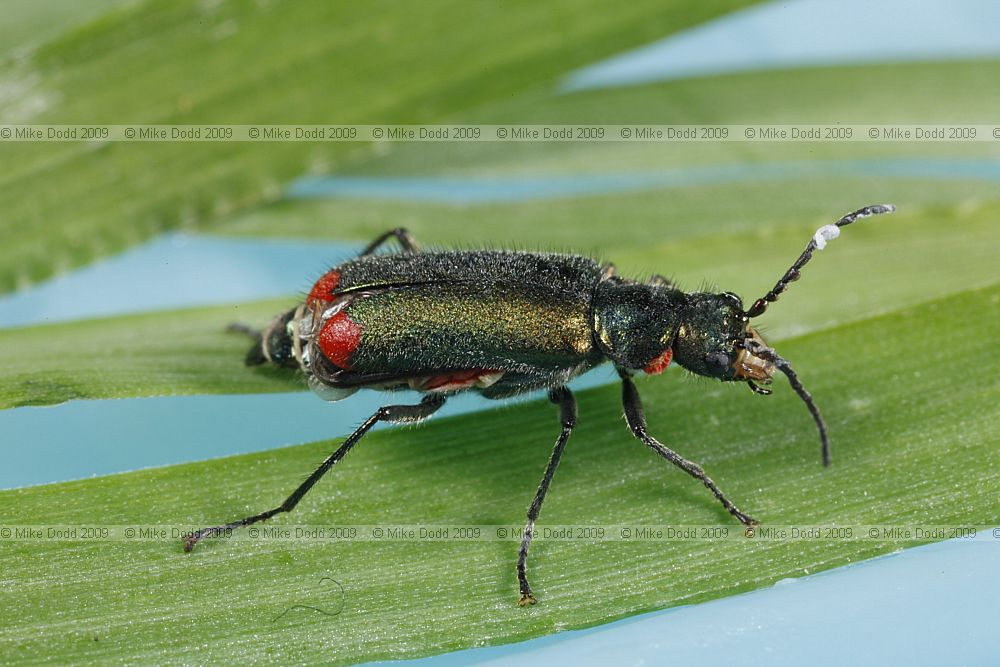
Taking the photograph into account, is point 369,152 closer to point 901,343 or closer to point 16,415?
point 16,415

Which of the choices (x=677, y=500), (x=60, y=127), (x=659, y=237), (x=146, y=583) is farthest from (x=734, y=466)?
(x=60, y=127)

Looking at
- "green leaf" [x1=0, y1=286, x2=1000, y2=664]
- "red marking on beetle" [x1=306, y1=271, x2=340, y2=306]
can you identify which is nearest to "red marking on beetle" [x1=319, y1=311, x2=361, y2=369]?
"red marking on beetle" [x1=306, y1=271, x2=340, y2=306]

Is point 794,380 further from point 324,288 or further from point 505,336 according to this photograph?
point 324,288

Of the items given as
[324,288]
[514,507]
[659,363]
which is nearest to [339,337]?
[324,288]

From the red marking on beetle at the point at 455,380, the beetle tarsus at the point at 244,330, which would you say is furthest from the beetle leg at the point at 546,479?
the beetle tarsus at the point at 244,330

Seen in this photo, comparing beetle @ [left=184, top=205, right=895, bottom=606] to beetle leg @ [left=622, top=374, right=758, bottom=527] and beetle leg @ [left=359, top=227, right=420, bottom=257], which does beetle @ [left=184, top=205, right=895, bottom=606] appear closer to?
beetle leg @ [left=622, top=374, right=758, bottom=527]

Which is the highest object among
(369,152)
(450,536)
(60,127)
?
(60,127)
